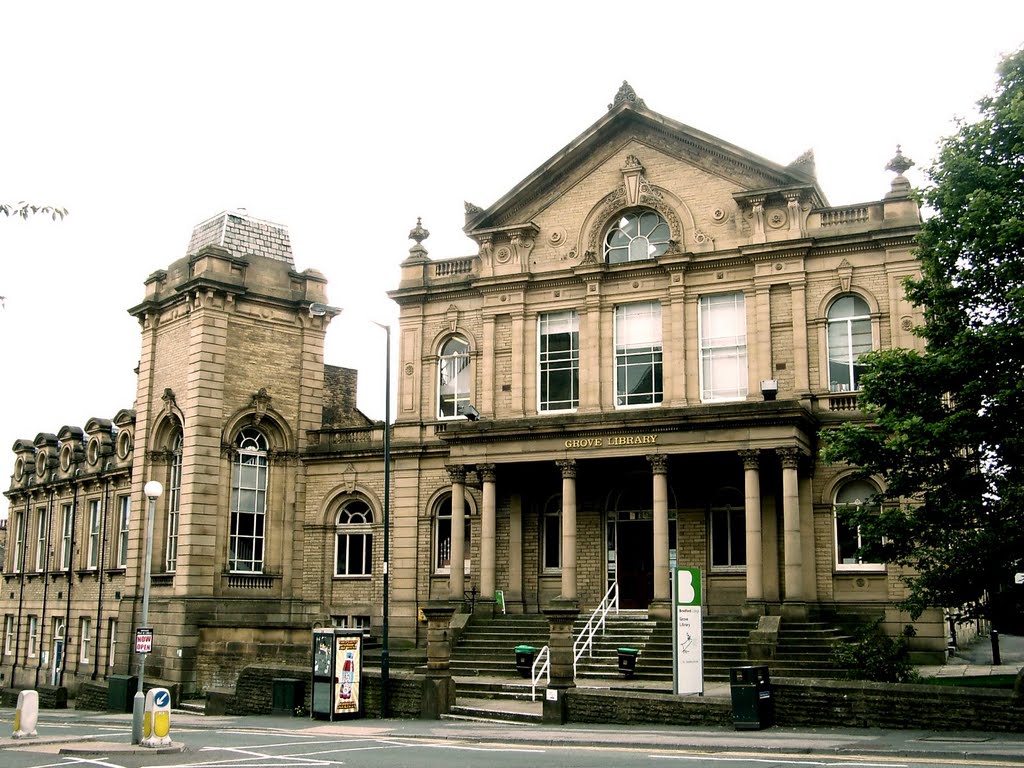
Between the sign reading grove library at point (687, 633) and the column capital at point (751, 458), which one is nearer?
the sign reading grove library at point (687, 633)

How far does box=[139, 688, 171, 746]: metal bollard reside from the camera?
22.6 metres

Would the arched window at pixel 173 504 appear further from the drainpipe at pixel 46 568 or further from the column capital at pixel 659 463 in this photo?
the column capital at pixel 659 463

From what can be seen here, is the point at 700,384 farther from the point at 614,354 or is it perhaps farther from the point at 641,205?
the point at 641,205

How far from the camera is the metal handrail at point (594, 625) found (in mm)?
30306

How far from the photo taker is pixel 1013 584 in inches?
906

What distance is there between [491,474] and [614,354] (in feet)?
17.1

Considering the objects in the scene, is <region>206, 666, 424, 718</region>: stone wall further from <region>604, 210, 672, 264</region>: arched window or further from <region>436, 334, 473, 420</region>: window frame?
<region>604, 210, 672, 264</region>: arched window

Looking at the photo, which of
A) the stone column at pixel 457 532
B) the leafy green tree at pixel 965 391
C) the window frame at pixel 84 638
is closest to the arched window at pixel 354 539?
the stone column at pixel 457 532

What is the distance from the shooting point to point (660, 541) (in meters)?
31.4

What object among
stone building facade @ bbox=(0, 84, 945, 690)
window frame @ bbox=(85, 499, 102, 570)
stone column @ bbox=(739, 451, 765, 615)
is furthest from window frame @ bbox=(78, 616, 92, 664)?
stone column @ bbox=(739, 451, 765, 615)

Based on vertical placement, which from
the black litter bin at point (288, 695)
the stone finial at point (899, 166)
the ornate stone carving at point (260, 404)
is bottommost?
the black litter bin at point (288, 695)

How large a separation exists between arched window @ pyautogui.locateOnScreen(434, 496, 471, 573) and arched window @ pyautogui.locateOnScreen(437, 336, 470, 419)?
2907 mm

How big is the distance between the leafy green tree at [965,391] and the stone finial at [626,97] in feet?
42.4

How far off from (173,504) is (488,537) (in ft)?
38.6
